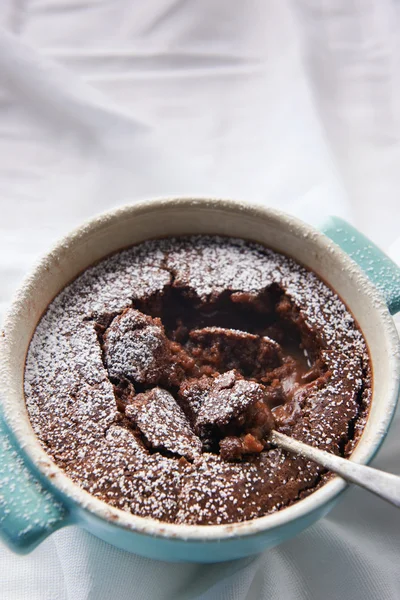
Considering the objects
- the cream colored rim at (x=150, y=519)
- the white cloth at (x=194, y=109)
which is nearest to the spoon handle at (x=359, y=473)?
the cream colored rim at (x=150, y=519)

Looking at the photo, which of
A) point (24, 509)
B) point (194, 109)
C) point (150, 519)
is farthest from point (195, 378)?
point (194, 109)

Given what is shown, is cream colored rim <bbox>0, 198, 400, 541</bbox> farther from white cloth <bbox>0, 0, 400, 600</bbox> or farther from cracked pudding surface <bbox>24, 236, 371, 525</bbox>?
white cloth <bbox>0, 0, 400, 600</bbox>

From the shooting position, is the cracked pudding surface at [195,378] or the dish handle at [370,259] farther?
the dish handle at [370,259]

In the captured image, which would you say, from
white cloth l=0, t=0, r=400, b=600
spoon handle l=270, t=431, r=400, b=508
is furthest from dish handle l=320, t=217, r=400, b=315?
spoon handle l=270, t=431, r=400, b=508

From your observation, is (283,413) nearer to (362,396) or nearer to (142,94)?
(362,396)

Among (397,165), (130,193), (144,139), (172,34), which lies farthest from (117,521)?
(172,34)

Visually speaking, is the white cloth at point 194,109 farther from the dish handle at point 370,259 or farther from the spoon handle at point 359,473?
the spoon handle at point 359,473
